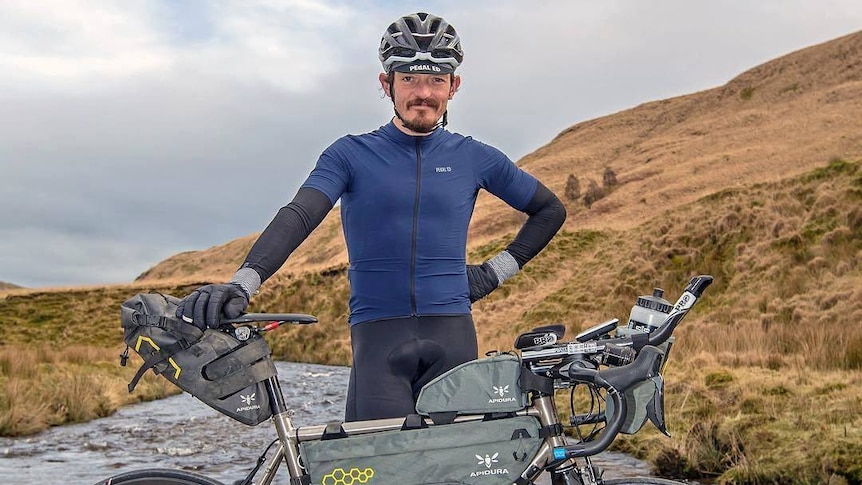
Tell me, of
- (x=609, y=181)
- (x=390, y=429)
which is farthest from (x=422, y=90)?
(x=609, y=181)

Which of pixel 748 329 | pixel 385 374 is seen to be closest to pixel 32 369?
pixel 748 329

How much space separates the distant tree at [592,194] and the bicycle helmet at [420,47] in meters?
54.4

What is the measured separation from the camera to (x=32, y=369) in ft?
56.2

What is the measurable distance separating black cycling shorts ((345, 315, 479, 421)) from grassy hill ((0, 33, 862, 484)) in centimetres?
463

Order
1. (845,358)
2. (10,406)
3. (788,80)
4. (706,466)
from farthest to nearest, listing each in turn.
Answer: (788,80), (10,406), (845,358), (706,466)

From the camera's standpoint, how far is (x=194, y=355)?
2953 millimetres

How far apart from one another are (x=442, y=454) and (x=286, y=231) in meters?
1.10

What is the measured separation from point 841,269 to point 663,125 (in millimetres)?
82225

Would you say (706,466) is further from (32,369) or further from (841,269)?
(32,369)

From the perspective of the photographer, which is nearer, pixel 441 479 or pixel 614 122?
pixel 441 479

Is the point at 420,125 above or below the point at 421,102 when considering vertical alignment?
below

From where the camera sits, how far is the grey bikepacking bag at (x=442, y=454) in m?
2.89

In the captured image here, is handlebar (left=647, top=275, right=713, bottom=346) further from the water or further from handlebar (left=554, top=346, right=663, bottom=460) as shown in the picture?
the water

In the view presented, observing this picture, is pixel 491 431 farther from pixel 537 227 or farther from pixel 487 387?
pixel 537 227
